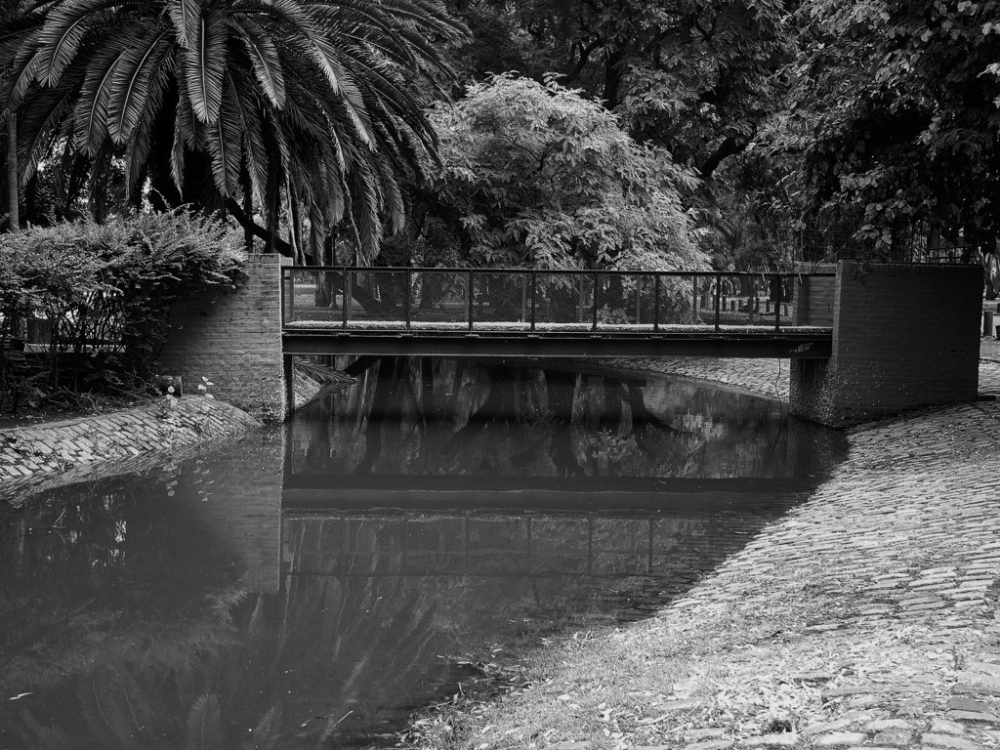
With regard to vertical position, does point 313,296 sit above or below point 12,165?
below

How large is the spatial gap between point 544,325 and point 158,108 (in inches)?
300

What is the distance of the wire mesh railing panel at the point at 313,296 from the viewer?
63.5 ft

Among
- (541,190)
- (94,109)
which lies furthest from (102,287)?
(541,190)

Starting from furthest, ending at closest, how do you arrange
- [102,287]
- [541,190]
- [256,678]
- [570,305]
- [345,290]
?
[541,190] → [570,305] → [345,290] → [102,287] → [256,678]

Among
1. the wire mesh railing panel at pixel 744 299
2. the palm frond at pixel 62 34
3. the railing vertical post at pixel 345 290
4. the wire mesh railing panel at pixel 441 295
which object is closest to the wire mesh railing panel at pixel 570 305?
the wire mesh railing panel at pixel 441 295

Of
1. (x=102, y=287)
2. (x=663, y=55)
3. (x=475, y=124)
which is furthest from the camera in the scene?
(x=663, y=55)

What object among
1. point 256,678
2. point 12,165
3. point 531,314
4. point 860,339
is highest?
point 12,165

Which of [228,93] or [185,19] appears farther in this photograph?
[228,93]

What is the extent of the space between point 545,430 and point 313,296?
4962 millimetres

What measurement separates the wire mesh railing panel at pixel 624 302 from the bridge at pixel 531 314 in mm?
18

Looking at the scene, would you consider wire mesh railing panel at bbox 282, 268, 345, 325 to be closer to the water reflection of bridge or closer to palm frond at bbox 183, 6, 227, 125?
palm frond at bbox 183, 6, 227, 125

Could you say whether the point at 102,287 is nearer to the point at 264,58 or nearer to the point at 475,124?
the point at 264,58

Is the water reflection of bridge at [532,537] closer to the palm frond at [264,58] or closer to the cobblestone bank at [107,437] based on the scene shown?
the cobblestone bank at [107,437]

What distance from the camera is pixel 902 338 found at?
1942 cm
